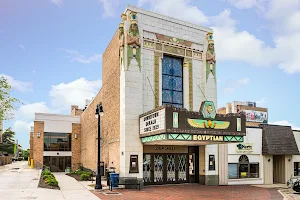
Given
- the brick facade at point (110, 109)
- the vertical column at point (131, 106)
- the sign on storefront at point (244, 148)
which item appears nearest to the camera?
the vertical column at point (131, 106)

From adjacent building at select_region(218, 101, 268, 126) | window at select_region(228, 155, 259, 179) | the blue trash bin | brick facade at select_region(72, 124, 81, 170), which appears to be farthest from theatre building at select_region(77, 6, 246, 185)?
adjacent building at select_region(218, 101, 268, 126)

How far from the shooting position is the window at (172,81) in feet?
76.9

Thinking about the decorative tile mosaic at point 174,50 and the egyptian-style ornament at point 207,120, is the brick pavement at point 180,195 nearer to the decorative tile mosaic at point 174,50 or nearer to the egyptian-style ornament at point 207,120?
the egyptian-style ornament at point 207,120

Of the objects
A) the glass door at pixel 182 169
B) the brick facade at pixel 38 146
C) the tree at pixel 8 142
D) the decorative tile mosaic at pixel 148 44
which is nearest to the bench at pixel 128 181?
the glass door at pixel 182 169

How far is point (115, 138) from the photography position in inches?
910

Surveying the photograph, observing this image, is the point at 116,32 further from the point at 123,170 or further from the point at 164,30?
the point at 123,170

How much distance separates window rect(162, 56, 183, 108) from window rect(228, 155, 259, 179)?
6628 millimetres

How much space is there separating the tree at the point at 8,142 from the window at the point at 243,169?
67.0 meters

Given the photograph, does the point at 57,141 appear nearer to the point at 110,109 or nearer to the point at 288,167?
the point at 110,109

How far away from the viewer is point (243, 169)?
994 inches

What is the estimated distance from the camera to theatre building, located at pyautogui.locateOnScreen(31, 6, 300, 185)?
63.1 ft

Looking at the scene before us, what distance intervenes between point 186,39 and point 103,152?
12.1 metres

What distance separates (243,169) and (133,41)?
533 inches

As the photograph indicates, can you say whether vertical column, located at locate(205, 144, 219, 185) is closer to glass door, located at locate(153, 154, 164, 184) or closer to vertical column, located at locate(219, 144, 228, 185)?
vertical column, located at locate(219, 144, 228, 185)
